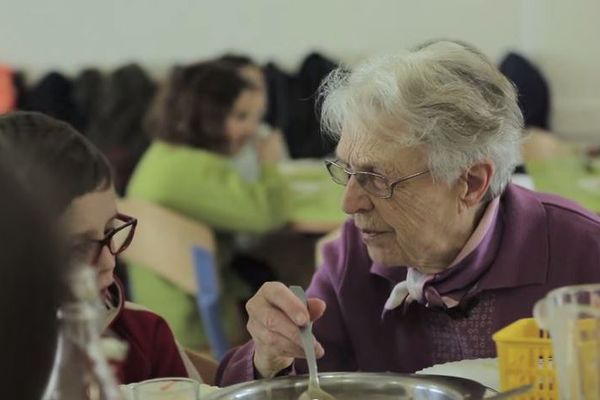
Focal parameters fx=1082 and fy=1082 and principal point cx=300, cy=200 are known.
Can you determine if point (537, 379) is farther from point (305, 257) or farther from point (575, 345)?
point (305, 257)

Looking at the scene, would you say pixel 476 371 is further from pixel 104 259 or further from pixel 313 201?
pixel 313 201

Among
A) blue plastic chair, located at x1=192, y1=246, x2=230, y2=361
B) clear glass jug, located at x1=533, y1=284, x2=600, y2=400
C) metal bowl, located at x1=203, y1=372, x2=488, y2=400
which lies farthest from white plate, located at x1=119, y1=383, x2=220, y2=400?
blue plastic chair, located at x1=192, y1=246, x2=230, y2=361

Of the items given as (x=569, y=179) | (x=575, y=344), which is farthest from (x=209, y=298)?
(x=575, y=344)

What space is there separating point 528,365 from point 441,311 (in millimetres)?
591

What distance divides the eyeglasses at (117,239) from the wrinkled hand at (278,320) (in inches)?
9.3

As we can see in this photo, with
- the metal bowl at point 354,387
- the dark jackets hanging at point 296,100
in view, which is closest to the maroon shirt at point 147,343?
the metal bowl at point 354,387

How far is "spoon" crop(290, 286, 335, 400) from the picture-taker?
1606 mm

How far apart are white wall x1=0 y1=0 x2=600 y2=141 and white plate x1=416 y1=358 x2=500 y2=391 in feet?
14.4

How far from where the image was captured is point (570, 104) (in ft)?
19.5

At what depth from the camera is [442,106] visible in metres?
1.94

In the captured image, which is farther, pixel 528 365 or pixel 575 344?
pixel 528 365

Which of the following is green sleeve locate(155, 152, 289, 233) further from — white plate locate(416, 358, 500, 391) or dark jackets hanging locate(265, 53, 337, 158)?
white plate locate(416, 358, 500, 391)

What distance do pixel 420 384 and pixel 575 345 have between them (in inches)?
16.2

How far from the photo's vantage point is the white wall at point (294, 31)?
19.5 feet
